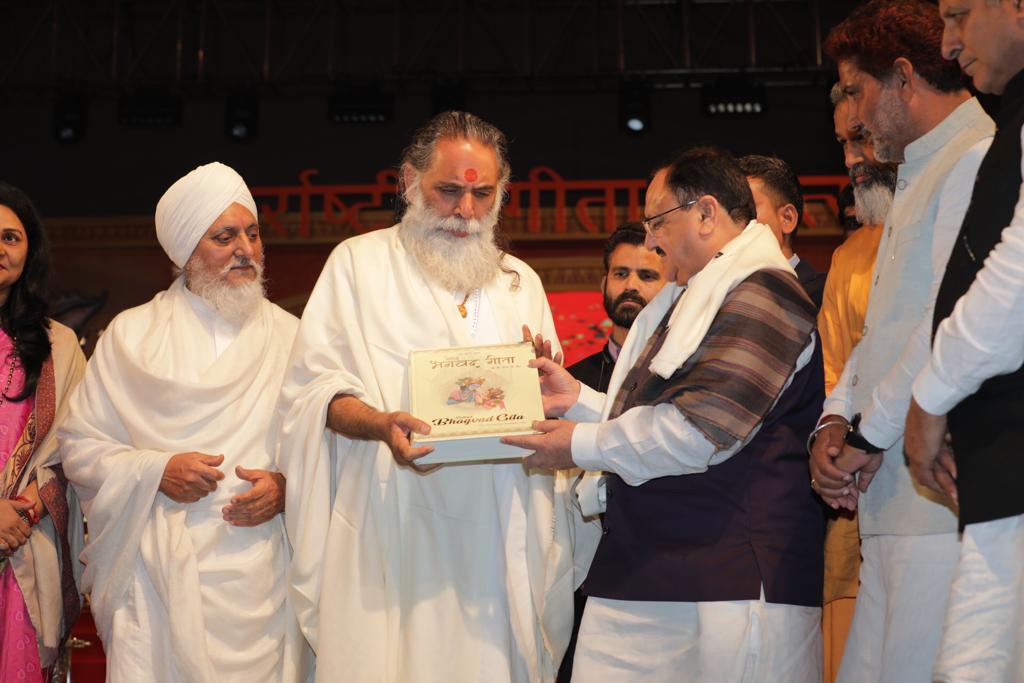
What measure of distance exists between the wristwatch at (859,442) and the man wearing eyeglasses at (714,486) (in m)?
0.20

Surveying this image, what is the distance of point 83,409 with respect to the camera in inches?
→ 152

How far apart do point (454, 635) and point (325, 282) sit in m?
1.23

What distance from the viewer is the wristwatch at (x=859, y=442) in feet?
8.48

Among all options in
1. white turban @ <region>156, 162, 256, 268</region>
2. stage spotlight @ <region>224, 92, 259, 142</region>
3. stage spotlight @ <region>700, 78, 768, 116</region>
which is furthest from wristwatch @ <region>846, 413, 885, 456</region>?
stage spotlight @ <region>224, 92, 259, 142</region>

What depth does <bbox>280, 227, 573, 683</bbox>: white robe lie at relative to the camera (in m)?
3.28

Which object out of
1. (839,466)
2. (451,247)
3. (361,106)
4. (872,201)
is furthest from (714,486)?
(361,106)

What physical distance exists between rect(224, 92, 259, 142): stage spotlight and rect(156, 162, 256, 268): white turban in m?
7.26

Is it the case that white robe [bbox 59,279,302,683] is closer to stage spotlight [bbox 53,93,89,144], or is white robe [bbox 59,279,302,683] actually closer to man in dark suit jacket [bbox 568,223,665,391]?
man in dark suit jacket [bbox 568,223,665,391]

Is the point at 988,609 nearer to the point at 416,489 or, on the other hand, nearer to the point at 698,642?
the point at 698,642

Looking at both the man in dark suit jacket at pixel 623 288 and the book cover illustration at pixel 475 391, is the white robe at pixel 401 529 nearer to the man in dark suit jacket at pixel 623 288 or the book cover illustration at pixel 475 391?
the book cover illustration at pixel 475 391

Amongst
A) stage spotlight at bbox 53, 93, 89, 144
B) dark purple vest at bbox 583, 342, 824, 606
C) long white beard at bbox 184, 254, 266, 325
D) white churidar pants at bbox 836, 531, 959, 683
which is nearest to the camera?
white churidar pants at bbox 836, 531, 959, 683

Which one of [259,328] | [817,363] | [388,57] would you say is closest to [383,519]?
[259,328]

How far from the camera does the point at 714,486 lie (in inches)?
110

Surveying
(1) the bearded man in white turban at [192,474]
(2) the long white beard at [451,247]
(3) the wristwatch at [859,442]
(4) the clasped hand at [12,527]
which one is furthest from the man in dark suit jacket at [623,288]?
(4) the clasped hand at [12,527]
